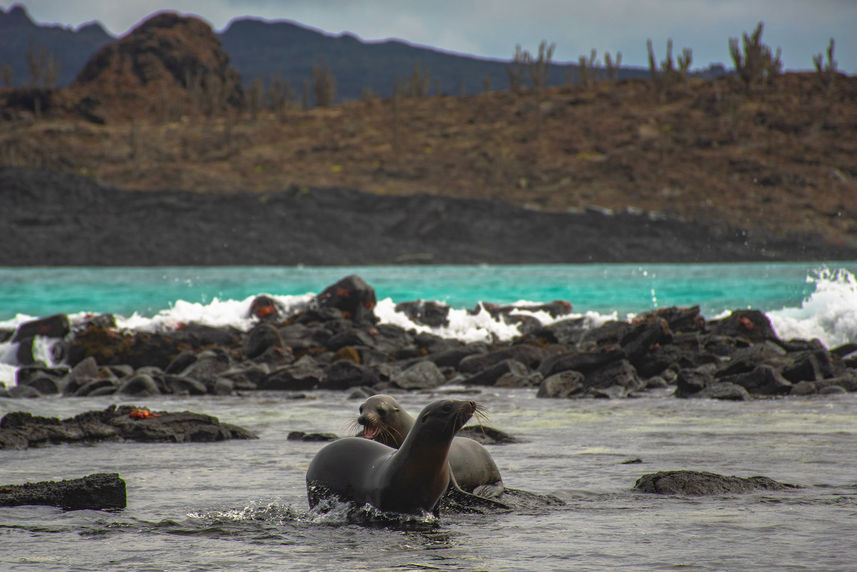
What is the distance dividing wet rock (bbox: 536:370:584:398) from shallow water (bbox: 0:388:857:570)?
2.78 metres

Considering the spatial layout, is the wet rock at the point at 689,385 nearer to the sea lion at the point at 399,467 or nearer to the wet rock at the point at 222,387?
the wet rock at the point at 222,387

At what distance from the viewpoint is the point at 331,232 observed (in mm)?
58844

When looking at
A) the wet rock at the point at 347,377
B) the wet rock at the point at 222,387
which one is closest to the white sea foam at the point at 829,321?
the wet rock at the point at 347,377

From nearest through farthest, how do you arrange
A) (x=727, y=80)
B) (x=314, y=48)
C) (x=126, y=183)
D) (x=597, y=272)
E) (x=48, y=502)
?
1. (x=48, y=502)
2. (x=597, y=272)
3. (x=126, y=183)
4. (x=727, y=80)
5. (x=314, y=48)

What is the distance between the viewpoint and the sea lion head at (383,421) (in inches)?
215

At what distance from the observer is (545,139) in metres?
66.6

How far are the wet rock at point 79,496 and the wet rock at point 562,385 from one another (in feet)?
23.5

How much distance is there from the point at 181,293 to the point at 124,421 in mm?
29391

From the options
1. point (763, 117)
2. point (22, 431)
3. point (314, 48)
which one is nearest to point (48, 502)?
point (22, 431)

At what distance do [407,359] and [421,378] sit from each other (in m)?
2.97

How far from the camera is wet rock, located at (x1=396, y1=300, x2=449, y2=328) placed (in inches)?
863

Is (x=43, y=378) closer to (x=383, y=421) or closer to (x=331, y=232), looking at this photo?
(x=383, y=421)

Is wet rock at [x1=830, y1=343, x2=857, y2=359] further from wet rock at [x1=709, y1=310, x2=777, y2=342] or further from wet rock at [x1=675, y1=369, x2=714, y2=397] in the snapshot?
wet rock at [x1=675, y1=369, x2=714, y2=397]

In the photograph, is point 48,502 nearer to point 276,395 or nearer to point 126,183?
point 276,395
